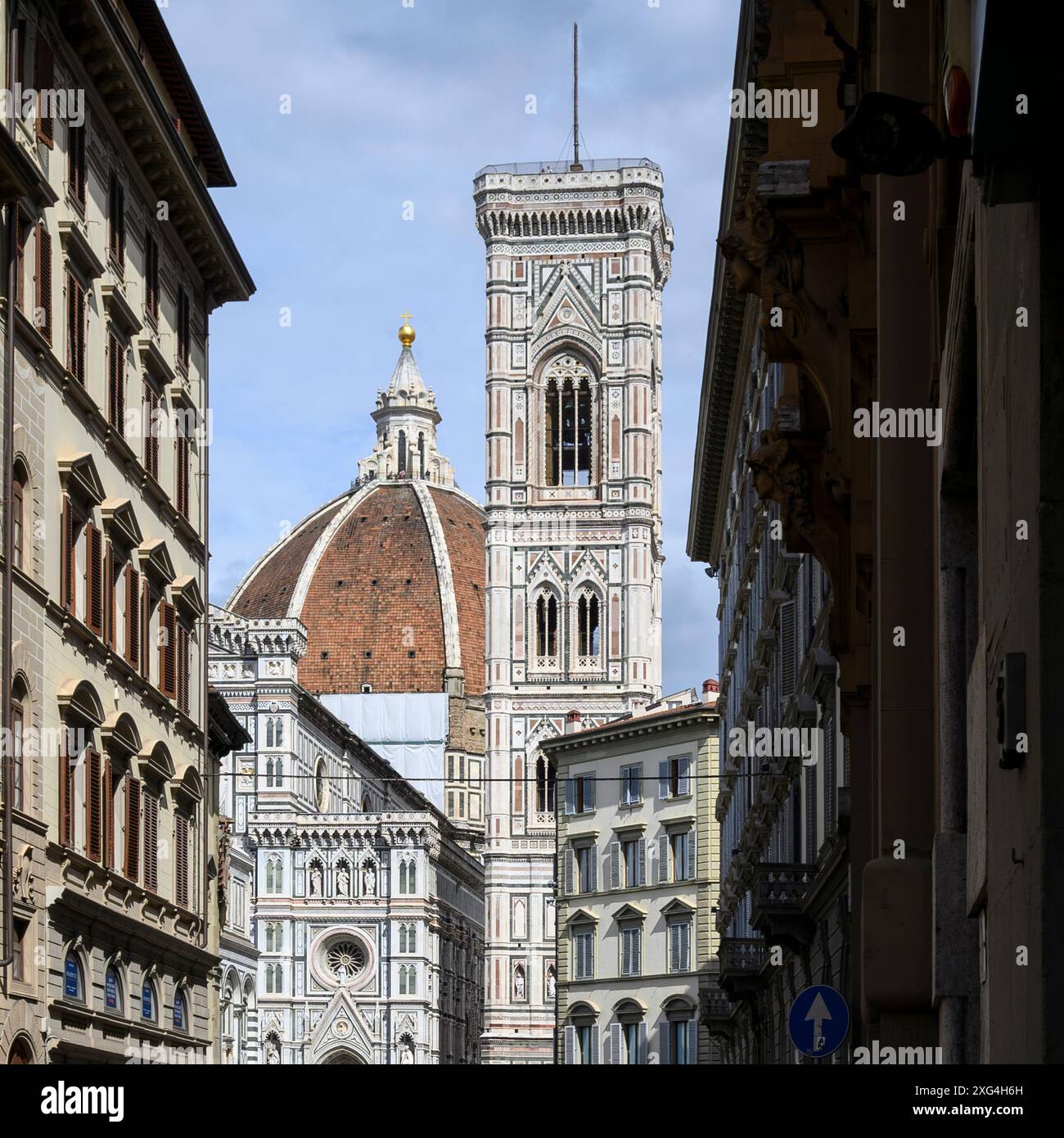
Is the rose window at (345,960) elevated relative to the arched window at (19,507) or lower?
lower

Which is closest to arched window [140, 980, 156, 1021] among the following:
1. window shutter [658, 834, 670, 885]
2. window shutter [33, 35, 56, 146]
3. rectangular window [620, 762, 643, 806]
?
window shutter [33, 35, 56, 146]

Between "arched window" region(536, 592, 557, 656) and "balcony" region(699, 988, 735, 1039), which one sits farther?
"arched window" region(536, 592, 557, 656)

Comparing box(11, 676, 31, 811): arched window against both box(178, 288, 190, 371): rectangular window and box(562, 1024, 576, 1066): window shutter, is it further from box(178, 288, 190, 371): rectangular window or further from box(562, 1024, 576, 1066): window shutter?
box(562, 1024, 576, 1066): window shutter

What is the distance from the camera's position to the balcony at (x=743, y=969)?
50.5m

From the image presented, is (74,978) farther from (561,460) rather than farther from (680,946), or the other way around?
(561,460)

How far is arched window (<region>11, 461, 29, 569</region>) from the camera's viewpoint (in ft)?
97.3

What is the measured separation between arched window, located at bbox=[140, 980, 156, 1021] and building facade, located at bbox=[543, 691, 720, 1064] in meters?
39.0

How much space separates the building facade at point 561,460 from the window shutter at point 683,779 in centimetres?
4142

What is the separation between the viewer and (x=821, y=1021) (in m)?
22.4

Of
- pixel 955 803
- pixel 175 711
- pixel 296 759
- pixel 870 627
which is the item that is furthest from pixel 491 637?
pixel 955 803

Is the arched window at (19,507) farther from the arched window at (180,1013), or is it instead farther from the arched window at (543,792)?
the arched window at (543,792)

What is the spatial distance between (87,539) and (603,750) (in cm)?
5425

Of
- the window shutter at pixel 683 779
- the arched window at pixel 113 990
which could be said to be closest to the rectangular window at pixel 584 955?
the window shutter at pixel 683 779

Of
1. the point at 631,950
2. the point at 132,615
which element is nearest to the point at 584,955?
the point at 631,950
